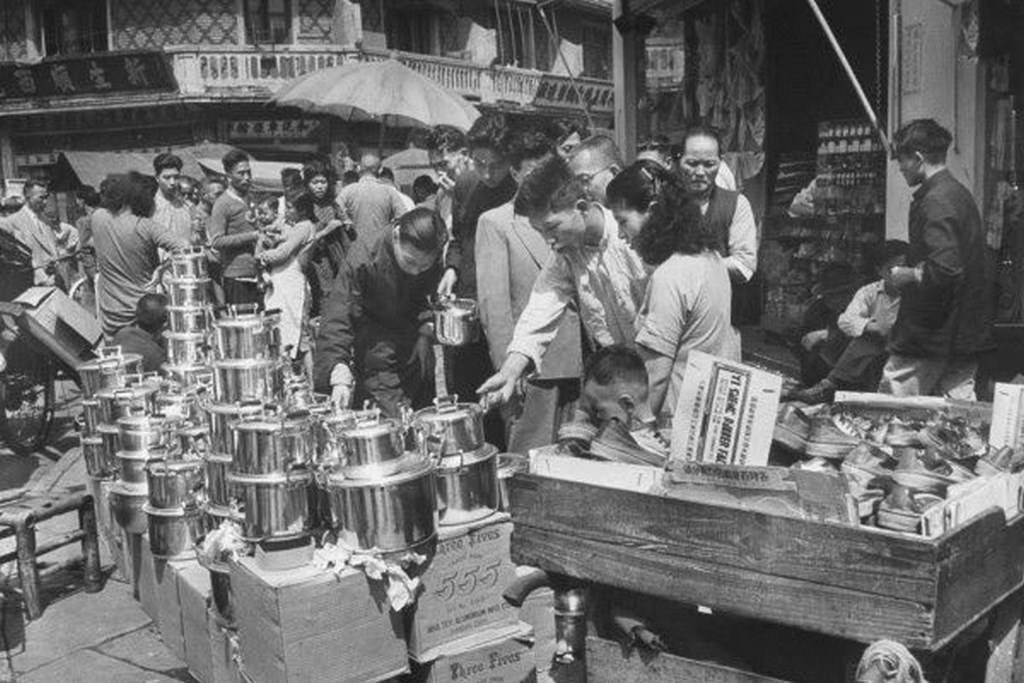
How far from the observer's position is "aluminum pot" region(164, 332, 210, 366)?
19.9 ft

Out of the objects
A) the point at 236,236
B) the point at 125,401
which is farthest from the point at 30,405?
the point at 125,401

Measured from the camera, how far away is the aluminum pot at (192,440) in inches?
181

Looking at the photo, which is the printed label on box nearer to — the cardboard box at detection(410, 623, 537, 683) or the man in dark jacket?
the cardboard box at detection(410, 623, 537, 683)

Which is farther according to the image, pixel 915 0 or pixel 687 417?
pixel 915 0

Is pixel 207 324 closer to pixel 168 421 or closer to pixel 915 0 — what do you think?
pixel 168 421

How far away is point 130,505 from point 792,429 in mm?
3264

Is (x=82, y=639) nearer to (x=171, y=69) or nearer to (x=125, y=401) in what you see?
(x=125, y=401)

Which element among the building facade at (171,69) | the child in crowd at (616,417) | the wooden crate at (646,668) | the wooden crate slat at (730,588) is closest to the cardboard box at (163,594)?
the child in crowd at (616,417)

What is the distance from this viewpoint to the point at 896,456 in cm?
270

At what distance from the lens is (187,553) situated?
4434mm

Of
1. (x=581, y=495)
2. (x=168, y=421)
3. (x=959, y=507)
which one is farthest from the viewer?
(x=168, y=421)

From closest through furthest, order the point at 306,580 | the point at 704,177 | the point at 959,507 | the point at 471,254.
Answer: the point at 959,507 < the point at 306,580 < the point at 704,177 < the point at 471,254

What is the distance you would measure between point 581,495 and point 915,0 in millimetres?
5006

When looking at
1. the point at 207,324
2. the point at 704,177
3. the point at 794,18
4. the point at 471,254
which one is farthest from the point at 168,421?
the point at 794,18
